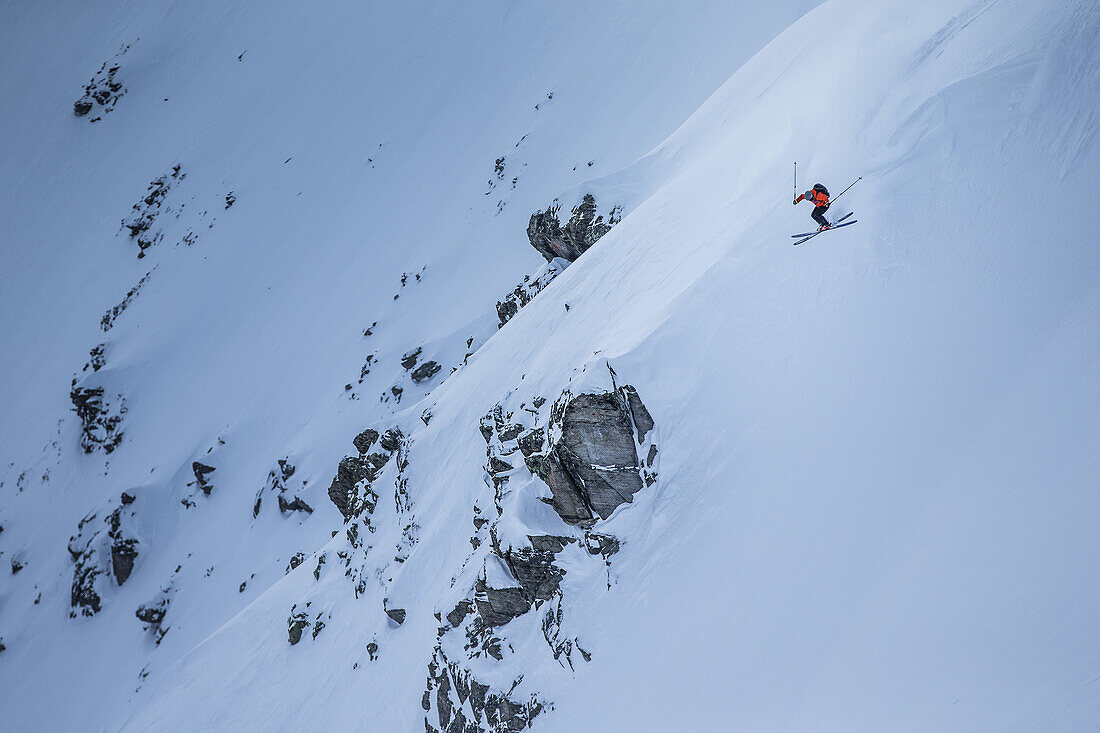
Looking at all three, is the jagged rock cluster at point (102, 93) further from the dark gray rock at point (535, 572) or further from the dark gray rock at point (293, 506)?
the dark gray rock at point (535, 572)

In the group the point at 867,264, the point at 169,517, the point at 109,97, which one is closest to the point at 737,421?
the point at 867,264

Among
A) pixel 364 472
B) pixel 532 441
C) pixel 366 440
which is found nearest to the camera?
pixel 532 441

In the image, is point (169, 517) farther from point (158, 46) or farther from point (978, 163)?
point (158, 46)

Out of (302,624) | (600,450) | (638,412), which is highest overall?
(638,412)

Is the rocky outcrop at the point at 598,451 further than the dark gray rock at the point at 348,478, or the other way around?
the dark gray rock at the point at 348,478

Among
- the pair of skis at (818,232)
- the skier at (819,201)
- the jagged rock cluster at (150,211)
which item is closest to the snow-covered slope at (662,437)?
the pair of skis at (818,232)

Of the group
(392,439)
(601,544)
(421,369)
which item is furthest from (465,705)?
(421,369)

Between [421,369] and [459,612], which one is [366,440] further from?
[459,612]

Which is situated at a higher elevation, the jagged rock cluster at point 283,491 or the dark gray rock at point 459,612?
the jagged rock cluster at point 283,491
